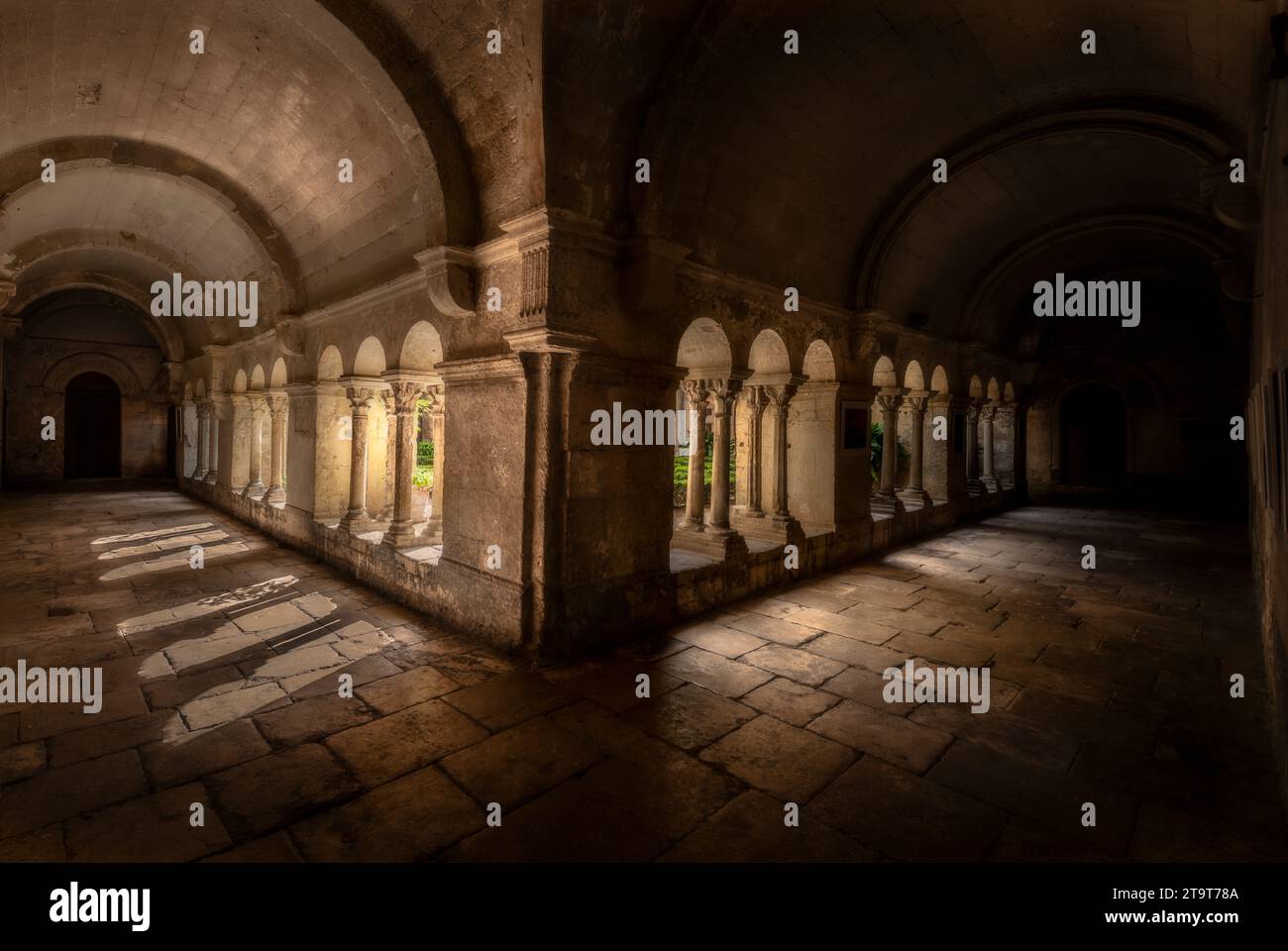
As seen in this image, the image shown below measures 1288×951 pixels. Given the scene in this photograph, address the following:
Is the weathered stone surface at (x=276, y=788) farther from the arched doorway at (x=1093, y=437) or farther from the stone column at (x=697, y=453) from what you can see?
the arched doorway at (x=1093, y=437)

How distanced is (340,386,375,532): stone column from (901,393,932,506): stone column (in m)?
7.36

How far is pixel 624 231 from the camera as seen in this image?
4.35 metres

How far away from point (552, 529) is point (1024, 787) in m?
2.88

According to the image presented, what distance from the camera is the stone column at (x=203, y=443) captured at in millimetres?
12367

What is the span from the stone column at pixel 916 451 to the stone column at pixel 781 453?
3278 mm

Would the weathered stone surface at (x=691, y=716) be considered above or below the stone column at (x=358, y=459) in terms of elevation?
below

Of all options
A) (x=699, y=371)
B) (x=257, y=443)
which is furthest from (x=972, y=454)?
(x=257, y=443)

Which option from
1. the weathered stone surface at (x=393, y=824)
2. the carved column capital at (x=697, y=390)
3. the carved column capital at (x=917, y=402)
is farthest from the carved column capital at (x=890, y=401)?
the weathered stone surface at (x=393, y=824)

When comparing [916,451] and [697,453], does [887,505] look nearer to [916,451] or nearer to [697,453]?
[916,451]

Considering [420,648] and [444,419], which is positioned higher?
[444,419]

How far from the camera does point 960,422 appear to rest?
9.72 metres

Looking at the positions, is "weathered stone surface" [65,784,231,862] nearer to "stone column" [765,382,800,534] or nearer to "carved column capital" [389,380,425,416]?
"carved column capital" [389,380,425,416]

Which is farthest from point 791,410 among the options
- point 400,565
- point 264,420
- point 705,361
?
point 264,420
